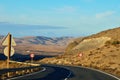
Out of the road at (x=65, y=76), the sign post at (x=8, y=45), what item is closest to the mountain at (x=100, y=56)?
the road at (x=65, y=76)

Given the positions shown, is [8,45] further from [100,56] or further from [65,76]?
[100,56]

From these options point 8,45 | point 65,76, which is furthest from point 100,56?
point 8,45

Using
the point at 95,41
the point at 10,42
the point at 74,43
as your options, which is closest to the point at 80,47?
the point at 95,41

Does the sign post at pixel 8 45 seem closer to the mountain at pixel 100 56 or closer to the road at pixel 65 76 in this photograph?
the road at pixel 65 76

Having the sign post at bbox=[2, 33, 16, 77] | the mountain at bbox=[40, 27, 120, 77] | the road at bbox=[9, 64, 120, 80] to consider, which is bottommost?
the road at bbox=[9, 64, 120, 80]

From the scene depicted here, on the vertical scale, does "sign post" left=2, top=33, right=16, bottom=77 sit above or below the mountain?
below

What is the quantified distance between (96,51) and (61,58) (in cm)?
1045

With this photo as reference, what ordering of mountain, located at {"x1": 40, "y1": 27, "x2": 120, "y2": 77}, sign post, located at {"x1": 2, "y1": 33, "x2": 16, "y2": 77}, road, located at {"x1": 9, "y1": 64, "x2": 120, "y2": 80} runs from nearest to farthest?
1. sign post, located at {"x1": 2, "y1": 33, "x2": 16, "y2": 77}
2. road, located at {"x1": 9, "y1": 64, "x2": 120, "y2": 80}
3. mountain, located at {"x1": 40, "y1": 27, "x2": 120, "y2": 77}

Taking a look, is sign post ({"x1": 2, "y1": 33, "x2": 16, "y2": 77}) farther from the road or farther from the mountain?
the mountain

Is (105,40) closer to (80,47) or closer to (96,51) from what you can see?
(80,47)

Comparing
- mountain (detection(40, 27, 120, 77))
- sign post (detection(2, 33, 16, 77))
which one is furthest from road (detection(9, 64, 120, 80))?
mountain (detection(40, 27, 120, 77))

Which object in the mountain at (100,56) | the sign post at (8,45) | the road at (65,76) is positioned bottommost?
the road at (65,76)

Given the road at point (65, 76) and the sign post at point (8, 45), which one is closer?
the sign post at point (8, 45)

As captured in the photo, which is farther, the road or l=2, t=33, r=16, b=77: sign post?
the road
